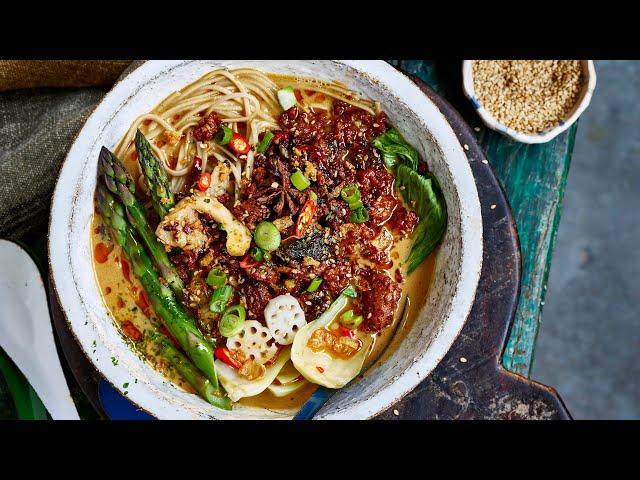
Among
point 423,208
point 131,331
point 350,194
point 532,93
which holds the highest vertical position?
point 532,93

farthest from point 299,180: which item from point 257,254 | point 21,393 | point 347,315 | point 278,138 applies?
point 21,393

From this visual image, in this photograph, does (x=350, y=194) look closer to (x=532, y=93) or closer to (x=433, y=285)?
(x=433, y=285)

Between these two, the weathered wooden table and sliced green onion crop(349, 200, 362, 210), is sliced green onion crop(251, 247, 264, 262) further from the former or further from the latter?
the weathered wooden table

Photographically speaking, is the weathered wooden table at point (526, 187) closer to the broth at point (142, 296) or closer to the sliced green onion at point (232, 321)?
the broth at point (142, 296)

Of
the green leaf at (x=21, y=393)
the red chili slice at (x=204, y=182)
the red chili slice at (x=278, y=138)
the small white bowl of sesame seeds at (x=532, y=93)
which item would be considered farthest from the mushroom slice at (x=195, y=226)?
the small white bowl of sesame seeds at (x=532, y=93)

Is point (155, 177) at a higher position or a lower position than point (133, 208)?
higher

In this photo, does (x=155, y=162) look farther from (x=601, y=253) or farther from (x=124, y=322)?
(x=601, y=253)

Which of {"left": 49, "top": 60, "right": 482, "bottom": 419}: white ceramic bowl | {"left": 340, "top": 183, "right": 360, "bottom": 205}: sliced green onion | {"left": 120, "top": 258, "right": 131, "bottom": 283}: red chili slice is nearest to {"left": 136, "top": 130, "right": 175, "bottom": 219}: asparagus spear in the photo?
{"left": 49, "top": 60, "right": 482, "bottom": 419}: white ceramic bowl
